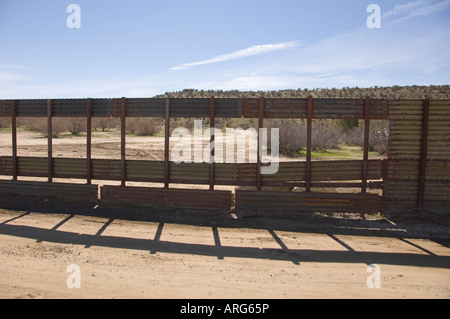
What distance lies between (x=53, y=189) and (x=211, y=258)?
20.8ft

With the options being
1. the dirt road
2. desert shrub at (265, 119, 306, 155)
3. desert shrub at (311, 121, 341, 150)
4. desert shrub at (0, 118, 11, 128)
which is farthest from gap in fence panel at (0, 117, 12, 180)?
desert shrub at (311, 121, 341, 150)

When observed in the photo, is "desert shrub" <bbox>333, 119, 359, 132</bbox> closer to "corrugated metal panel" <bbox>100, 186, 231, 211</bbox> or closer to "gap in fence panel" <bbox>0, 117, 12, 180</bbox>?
"corrugated metal panel" <bbox>100, 186, 231, 211</bbox>

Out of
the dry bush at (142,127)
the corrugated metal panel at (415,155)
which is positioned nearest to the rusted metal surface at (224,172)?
the corrugated metal panel at (415,155)

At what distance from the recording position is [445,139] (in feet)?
30.5

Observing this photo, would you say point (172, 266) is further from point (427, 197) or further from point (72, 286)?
point (427, 197)

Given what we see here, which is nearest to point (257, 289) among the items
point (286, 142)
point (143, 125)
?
point (286, 142)

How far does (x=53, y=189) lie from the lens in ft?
34.8

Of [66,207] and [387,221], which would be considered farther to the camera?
[66,207]

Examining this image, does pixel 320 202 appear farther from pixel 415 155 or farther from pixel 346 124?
pixel 346 124

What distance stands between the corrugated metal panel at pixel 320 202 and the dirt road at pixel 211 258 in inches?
20.8

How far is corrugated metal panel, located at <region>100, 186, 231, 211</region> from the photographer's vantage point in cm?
957

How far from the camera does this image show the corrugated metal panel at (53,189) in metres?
10.3

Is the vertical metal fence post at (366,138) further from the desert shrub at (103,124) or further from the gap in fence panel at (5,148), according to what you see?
the desert shrub at (103,124)
